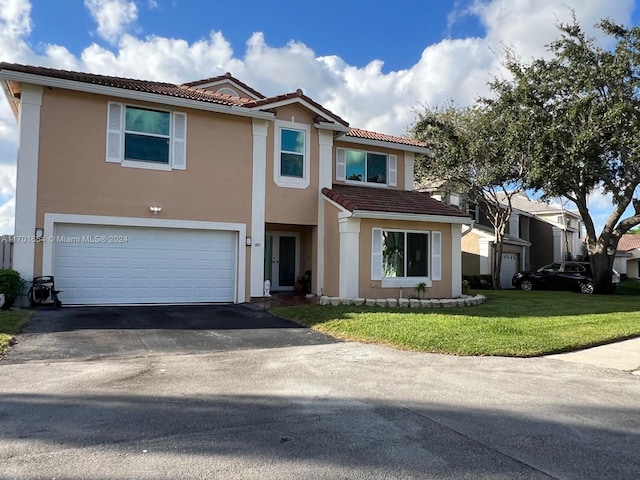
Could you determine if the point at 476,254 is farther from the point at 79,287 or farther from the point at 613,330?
the point at 79,287

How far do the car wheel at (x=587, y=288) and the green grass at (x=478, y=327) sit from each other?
9918mm

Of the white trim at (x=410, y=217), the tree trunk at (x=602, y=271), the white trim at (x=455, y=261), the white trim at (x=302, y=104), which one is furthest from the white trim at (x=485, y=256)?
the white trim at (x=302, y=104)

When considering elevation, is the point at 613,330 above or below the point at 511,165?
below

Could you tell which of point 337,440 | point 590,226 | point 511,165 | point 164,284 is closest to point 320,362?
point 337,440

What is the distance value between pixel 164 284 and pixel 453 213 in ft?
29.6

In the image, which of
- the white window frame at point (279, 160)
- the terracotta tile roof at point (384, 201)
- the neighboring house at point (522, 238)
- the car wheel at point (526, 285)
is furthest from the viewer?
the neighboring house at point (522, 238)

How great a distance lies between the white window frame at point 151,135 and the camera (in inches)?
517

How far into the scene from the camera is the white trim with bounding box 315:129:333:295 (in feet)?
51.2

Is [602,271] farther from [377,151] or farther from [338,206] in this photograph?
[338,206]

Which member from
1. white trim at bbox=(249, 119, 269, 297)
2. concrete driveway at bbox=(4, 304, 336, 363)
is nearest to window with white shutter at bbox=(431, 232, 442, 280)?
white trim at bbox=(249, 119, 269, 297)

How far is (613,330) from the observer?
1030 cm

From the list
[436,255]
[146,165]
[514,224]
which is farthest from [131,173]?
[514,224]

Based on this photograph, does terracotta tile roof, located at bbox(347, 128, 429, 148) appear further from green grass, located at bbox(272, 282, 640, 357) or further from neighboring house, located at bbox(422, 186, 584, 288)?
neighboring house, located at bbox(422, 186, 584, 288)

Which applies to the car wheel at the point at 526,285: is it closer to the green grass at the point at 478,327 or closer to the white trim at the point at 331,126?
the green grass at the point at 478,327
